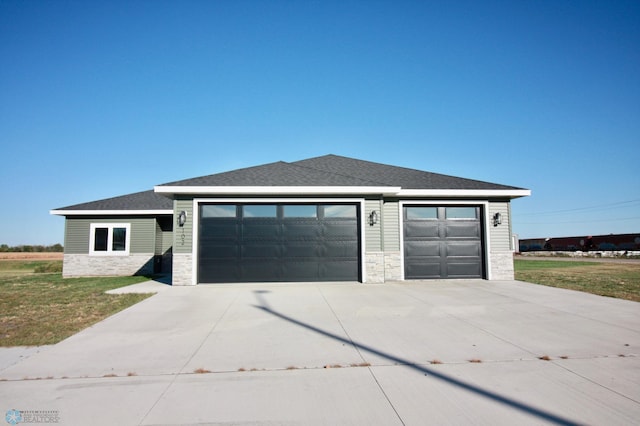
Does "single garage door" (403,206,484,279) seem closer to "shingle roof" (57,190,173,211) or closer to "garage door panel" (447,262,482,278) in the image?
"garage door panel" (447,262,482,278)

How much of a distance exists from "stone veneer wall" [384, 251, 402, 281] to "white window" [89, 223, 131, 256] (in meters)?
11.6

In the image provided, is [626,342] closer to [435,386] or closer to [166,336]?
[435,386]

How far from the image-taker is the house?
1146cm

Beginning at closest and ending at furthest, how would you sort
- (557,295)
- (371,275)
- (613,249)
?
(557,295) < (371,275) < (613,249)

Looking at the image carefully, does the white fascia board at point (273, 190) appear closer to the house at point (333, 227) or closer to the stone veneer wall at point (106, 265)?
the house at point (333, 227)

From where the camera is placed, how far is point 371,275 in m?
11.7

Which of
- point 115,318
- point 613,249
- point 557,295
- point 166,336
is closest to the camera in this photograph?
point 166,336

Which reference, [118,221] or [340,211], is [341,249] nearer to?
[340,211]

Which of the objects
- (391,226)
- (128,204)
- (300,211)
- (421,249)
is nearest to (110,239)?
(128,204)

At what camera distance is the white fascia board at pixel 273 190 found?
36.4 feet

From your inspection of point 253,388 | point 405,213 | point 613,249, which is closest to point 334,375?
point 253,388

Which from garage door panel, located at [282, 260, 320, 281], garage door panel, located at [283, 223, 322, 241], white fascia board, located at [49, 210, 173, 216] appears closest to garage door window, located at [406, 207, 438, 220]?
garage door panel, located at [283, 223, 322, 241]

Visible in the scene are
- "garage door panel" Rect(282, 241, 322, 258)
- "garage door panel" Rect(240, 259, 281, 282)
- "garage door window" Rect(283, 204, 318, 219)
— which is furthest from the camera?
"garage door window" Rect(283, 204, 318, 219)

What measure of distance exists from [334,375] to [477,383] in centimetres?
150
